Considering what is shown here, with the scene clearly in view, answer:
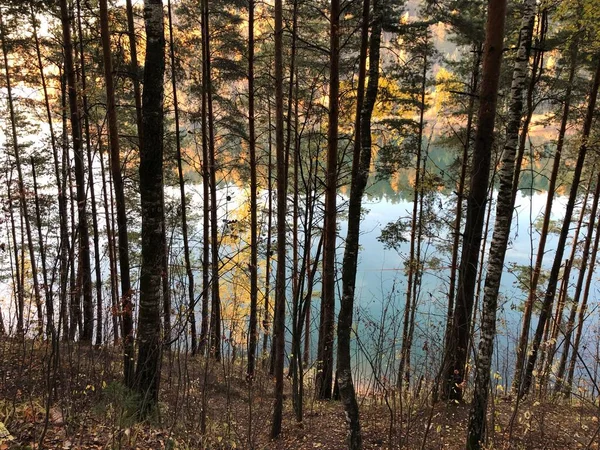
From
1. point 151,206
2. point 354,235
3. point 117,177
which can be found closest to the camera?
point 151,206

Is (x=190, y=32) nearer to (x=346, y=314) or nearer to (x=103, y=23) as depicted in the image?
(x=103, y=23)

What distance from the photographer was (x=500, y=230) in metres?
4.44

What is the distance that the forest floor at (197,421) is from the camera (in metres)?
3.78

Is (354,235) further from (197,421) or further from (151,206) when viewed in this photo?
(197,421)

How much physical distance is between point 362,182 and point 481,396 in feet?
Result: 10.5

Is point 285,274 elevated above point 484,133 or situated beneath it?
situated beneath

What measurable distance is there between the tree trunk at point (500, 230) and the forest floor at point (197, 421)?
350 millimetres

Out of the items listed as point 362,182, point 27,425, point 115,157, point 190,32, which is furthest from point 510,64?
point 27,425

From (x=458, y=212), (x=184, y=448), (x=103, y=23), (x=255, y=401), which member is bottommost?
(x=255, y=401)

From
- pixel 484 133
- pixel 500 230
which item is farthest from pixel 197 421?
pixel 484 133

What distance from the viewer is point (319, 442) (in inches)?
224

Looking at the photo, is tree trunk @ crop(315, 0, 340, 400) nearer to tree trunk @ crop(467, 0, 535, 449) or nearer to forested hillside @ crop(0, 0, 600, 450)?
forested hillside @ crop(0, 0, 600, 450)

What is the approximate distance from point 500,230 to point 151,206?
4398 mm

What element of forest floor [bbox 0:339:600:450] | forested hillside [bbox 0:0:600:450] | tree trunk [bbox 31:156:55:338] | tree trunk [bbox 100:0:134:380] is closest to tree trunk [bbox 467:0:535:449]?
forested hillside [bbox 0:0:600:450]
